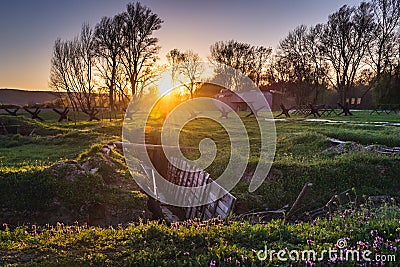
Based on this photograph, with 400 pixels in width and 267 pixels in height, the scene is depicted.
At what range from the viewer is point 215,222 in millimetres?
5023

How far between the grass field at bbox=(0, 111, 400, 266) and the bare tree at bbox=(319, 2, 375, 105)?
38411 mm

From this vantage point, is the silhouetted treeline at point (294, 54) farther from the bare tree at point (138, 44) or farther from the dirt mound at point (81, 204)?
the dirt mound at point (81, 204)

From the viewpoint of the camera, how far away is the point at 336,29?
4812cm

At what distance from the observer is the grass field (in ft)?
11.2

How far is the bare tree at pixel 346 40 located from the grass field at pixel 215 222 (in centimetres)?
3841

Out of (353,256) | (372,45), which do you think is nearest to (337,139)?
(353,256)

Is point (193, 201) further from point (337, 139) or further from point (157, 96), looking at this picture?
point (157, 96)

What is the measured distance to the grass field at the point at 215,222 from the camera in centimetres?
342

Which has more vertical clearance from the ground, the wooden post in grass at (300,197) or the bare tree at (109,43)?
the bare tree at (109,43)

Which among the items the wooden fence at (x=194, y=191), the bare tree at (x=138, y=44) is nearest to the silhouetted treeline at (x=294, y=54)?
the bare tree at (x=138, y=44)

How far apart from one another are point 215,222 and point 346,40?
49.4 meters

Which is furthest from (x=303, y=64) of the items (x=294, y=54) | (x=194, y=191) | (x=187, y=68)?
(x=194, y=191)

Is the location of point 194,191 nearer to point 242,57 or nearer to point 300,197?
point 300,197

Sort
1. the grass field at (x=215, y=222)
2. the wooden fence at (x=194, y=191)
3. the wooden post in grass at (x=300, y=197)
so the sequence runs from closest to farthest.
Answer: the grass field at (x=215, y=222), the wooden post in grass at (x=300, y=197), the wooden fence at (x=194, y=191)
